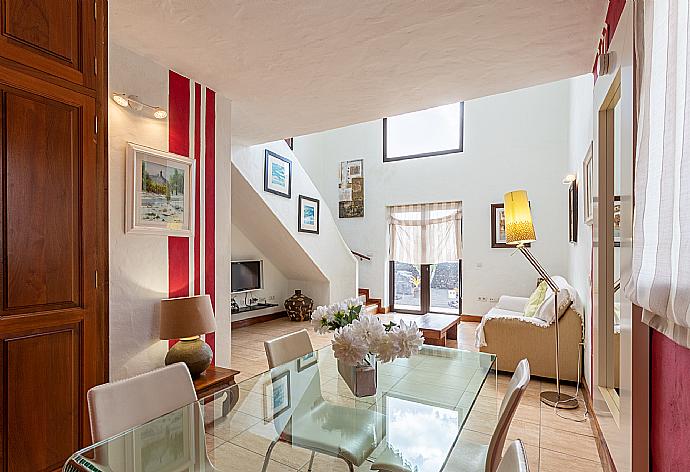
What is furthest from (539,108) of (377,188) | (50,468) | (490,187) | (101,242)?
(50,468)

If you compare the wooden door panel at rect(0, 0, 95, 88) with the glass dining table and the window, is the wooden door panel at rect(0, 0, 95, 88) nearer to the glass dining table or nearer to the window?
the glass dining table

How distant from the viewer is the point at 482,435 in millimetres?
2453

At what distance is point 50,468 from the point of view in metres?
1.58

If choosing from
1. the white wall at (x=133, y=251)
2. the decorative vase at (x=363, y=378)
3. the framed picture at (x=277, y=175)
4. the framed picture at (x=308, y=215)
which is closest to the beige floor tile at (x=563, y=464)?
the decorative vase at (x=363, y=378)

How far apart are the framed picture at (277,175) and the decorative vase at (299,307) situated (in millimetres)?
2088

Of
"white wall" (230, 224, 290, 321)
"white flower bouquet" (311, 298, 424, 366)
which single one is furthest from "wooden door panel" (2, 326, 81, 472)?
"white wall" (230, 224, 290, 321)

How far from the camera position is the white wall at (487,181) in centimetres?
599

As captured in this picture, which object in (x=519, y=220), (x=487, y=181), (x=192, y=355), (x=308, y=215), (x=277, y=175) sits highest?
(x=487, y=181)

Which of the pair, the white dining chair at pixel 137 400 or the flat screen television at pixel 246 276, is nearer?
the white dining chair at pixel 137 400

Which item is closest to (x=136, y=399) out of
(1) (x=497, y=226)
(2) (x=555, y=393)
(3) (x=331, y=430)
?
(3) (x=331, y=430)

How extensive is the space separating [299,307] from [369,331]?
16.4 feet

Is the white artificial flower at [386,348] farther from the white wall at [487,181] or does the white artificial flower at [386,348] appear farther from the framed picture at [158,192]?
the white wall at [487,181]

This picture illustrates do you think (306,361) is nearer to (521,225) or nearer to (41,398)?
(41,398)

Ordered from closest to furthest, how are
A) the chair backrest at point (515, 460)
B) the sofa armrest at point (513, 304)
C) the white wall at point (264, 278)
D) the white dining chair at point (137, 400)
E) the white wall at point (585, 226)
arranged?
1. the chair backrest at point (515, 460)
2. the white dining chair at point (137, 400)
3. the white wall at point (585, 226)
4. the sofa armrest at point (513, 304)
5. the white wall at point (264, 278)
